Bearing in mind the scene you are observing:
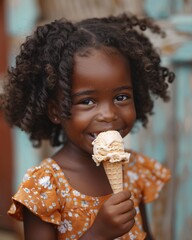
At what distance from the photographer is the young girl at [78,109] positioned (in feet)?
7.07

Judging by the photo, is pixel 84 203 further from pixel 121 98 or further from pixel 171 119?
pixel 171 119

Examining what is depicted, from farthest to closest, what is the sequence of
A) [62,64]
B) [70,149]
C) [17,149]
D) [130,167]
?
[17,149] < [130,167] < [70,149] < [62,64]

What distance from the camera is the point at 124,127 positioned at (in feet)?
7.31

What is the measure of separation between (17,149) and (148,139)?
1.10 meters

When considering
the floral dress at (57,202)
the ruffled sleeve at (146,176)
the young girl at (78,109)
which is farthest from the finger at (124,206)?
the ruffled sleeve at (146,176)

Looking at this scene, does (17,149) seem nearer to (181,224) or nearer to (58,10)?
(58,10)

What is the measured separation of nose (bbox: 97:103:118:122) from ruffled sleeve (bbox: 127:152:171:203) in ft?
Answer: 1.58

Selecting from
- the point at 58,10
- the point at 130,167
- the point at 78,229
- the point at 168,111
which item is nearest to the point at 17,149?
the point at 58,10

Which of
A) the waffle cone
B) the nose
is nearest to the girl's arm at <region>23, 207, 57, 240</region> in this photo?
the waffle cone

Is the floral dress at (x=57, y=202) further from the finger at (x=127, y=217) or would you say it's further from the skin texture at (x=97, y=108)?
the finger at (x=127, y=217)

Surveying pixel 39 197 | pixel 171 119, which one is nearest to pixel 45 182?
pixel 39 197

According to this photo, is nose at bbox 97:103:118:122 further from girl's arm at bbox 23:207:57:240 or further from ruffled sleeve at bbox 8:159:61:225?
girl's arm at bbox 23:207:57:240

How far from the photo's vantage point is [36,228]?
86.3 inches

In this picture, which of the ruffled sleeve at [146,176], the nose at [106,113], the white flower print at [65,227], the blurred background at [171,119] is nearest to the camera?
the nose at [106,113]
